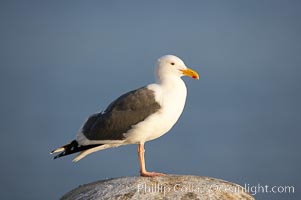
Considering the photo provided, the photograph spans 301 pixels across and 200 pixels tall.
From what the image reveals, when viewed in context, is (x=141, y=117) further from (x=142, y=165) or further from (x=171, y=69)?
(x=171, y=69)

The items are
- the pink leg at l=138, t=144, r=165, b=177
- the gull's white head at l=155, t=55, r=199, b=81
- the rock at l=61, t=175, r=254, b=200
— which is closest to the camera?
the rock at l=61, t=175, r=254, b=200

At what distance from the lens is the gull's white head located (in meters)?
12.4

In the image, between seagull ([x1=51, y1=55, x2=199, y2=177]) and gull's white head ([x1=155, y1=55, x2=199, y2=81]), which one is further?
gull's white head ([x1=155, y1=55, x2=199, y2=81])

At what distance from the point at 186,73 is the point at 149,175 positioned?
2.61 meters

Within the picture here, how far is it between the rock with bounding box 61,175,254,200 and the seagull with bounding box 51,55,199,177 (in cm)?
61

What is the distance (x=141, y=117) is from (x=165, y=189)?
1.81m

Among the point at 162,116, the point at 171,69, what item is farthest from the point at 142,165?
the point at 171,69

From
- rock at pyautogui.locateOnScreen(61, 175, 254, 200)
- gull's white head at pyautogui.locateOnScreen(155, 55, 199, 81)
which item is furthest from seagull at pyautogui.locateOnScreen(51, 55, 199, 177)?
rock at pyautogui.locateOnScreen(61, 175, 254, 200)

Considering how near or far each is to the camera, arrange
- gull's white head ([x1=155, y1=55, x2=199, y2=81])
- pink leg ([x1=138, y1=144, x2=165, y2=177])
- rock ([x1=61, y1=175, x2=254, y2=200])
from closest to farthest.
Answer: rock ([x1=61, y1=175, x2=254, y2=200]) → pink leg ([x1=138, y1=144, x2=165, y2=177]) → gull's white head ([x1=155, y1=55, x2=199, y2=81])

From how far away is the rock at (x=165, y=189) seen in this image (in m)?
10.5

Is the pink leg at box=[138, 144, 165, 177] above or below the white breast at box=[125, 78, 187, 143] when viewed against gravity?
below

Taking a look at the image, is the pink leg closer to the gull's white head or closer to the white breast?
the white breast

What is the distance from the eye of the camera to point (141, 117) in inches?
459

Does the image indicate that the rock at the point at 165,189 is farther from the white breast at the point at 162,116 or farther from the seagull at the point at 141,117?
the white breast at the point at 162,116
